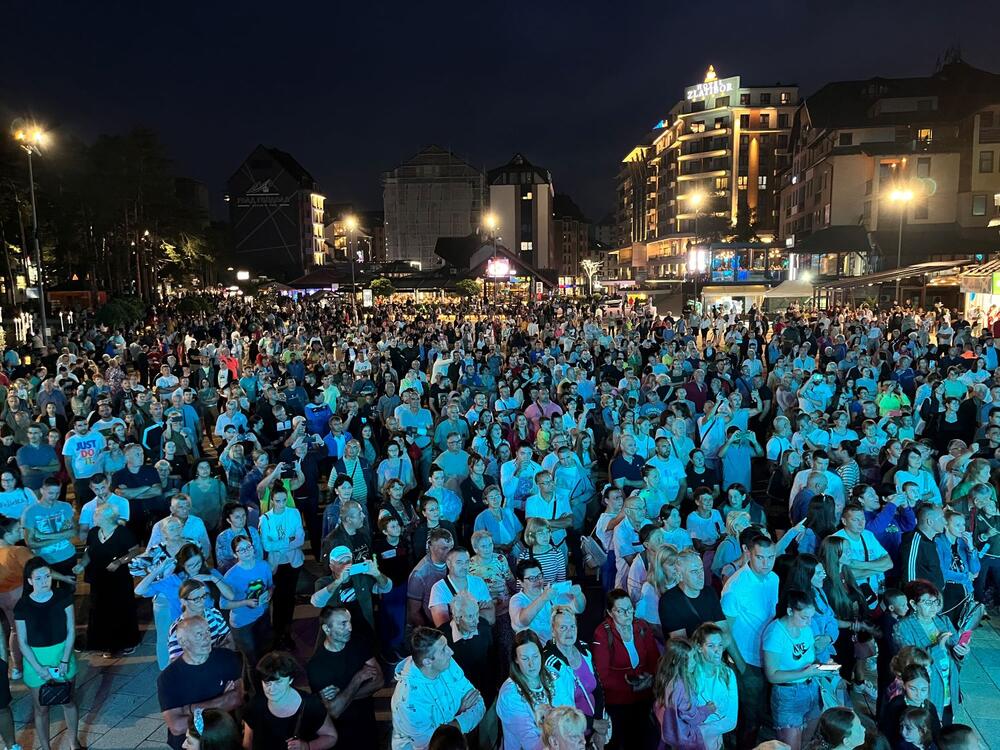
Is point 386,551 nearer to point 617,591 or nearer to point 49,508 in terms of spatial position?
point 617,591

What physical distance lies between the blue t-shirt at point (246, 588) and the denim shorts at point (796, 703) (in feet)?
11.2

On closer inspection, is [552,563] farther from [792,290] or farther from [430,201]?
[430,201]

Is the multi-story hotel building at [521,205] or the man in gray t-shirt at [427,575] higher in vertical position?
the multi-story hotel building at [521,205]

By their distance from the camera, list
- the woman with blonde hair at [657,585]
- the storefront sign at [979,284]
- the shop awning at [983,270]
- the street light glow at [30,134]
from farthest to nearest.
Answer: the shop awning at [983,270], the storefront sign at [979,284], the street light glow at [30,134], the woman with blonde hair at [657,585]

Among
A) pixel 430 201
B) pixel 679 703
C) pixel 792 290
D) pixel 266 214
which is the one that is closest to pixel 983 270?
pixel 792 290

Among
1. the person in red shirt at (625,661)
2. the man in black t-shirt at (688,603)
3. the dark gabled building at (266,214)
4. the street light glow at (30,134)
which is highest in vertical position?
the dark gabled building at (266,214)

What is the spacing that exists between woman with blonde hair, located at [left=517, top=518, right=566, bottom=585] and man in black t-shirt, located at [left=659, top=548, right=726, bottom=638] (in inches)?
40.1

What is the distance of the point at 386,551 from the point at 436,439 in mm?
3261

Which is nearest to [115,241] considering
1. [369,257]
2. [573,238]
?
[369,257]

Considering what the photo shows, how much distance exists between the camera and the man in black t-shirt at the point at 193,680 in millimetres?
3680

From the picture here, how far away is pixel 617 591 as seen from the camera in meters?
4.02

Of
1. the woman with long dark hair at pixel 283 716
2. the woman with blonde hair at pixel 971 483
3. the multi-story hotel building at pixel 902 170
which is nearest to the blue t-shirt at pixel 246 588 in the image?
the woman with long dark hair at pixel 283 716

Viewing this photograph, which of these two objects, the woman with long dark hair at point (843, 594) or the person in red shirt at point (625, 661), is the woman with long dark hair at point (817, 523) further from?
the person in red shirt at point (625, 661)

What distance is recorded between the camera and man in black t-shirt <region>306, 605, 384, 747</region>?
3.75m
